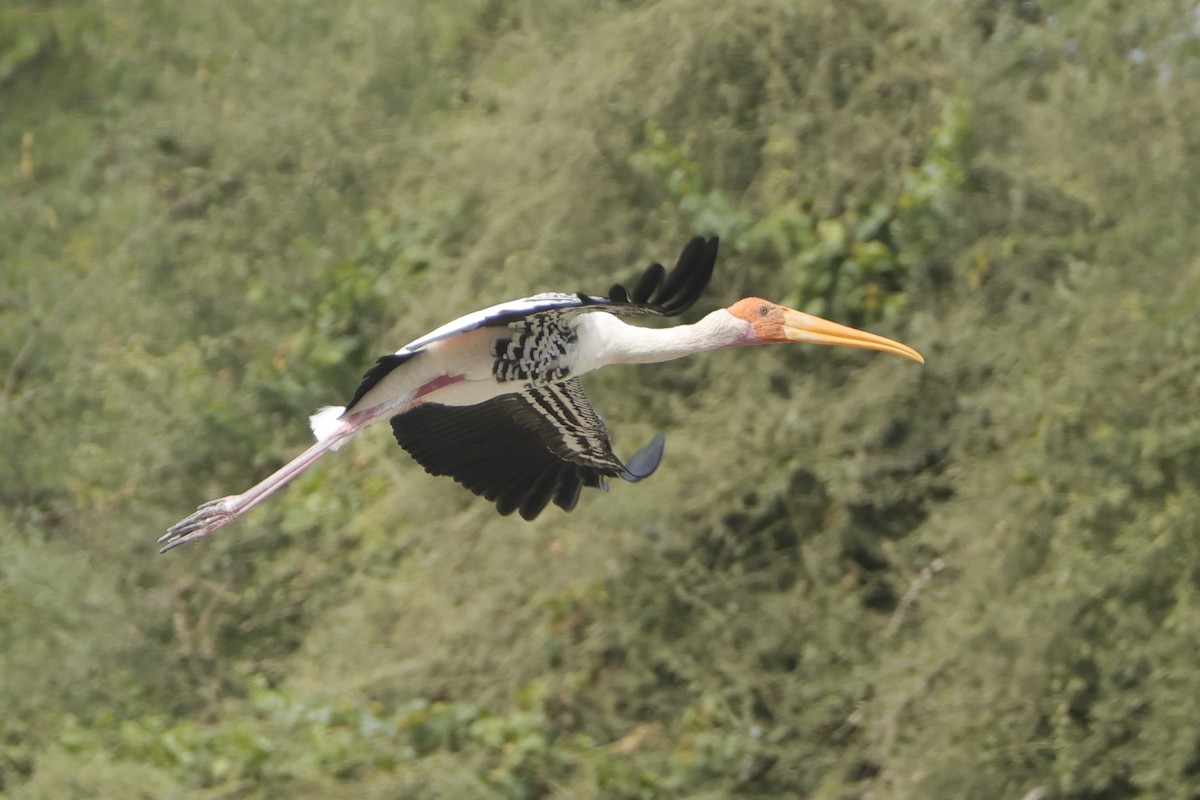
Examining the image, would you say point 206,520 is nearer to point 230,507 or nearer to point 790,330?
point 230,507

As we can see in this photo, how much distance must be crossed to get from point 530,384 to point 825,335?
926 mm

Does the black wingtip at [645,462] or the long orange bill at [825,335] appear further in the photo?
the long orange bill at [825,335]

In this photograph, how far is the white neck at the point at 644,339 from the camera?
7.24m

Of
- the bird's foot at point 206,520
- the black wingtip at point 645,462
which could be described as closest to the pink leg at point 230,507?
the bird's foot at point 206,520

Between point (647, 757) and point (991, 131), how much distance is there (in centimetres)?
288

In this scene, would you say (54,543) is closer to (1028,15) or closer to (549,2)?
(549,2)

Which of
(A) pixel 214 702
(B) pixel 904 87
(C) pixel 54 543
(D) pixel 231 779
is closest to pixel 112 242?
(C) pixel 54 543

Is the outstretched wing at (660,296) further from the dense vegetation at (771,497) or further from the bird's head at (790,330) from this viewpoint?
the dense vegetation at (771,497)

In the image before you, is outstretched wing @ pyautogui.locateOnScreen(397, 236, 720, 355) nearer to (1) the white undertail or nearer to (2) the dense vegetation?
(1) the white undertail

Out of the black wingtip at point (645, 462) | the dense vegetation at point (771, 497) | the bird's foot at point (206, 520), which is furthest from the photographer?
the dense vegetation at point (771, 497)

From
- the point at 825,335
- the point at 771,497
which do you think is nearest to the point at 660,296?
the point at 825,335

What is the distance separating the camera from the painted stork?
6.78 meters

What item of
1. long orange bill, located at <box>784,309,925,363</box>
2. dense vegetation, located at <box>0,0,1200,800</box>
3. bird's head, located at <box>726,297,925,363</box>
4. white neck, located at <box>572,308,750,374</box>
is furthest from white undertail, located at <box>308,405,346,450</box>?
dense vegetation, located at <box>0,0,1200,800</box>

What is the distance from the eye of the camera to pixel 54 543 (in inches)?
476
